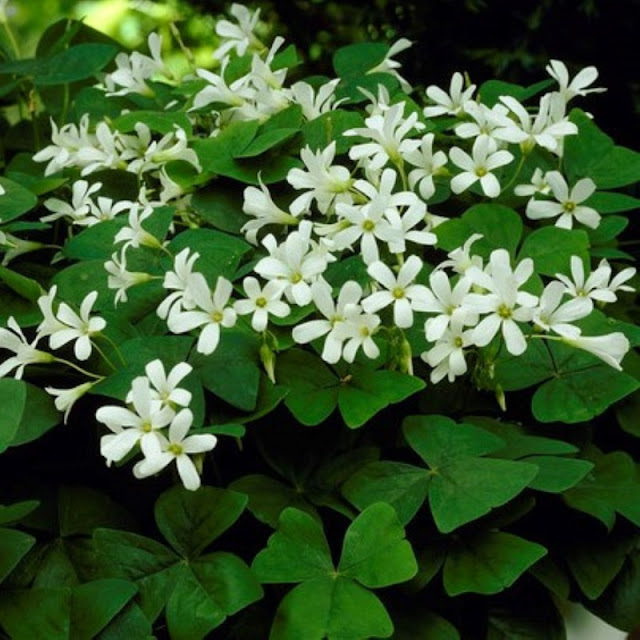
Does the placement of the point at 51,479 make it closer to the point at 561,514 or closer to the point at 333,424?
the point at 333,424

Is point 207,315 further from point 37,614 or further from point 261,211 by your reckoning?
point 37,614

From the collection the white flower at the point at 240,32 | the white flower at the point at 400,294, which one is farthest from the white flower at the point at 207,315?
the white flower at the point at 240,32

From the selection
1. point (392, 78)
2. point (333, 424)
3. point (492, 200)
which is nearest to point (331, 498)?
point (333, 424)

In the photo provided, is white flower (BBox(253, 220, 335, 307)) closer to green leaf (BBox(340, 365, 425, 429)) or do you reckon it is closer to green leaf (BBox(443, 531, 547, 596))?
green leaf (BBox(340, 365, 425, 429))

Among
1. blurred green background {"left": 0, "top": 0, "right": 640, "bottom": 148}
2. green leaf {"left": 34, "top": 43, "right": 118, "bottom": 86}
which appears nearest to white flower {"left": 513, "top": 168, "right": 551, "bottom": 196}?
green leaf {"left": 34, "top": 43, "right": 118, "bottom": 86}

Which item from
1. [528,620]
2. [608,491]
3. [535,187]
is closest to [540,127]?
[535,187]

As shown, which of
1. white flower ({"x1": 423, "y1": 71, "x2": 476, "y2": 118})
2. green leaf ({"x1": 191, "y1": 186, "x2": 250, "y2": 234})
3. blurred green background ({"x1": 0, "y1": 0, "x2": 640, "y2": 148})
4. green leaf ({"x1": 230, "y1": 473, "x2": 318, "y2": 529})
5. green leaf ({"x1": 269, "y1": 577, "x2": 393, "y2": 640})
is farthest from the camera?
blurred green background ({"x1": 0, "y1": 0, "x2": 640, "y2": 148})

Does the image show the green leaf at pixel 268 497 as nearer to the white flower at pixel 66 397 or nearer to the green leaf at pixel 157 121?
the white flower at pixel 66 397
